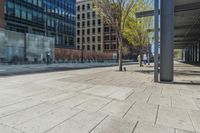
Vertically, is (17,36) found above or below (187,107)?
above

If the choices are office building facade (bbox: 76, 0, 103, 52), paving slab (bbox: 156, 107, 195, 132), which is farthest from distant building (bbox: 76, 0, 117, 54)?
paving slab (bbox: 156, 107, 195, 132)

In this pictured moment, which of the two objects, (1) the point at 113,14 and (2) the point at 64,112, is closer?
(2) the point at 64,112

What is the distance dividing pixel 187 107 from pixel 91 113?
2.76 metres

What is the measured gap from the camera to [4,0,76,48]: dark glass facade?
37056 millimetres

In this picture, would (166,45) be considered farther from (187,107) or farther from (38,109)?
(38,109)

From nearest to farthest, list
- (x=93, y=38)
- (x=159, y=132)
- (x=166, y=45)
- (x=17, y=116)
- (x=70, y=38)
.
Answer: (x=159, y=132) → (x=17, y=116) → (x=166, y=45) → (x=70, y=38) → (x=93, y=38)

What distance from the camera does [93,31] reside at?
77750 mm

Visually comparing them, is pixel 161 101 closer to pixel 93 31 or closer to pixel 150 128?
pixel 150 128

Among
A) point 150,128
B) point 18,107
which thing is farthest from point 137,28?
point 150,128

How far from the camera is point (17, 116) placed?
3.88 metres

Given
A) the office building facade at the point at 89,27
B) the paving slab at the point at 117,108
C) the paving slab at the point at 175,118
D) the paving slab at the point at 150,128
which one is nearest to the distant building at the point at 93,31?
the office building facade at the point at 89,27

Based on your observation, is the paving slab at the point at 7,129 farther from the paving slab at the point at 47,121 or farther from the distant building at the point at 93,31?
the distant building at the point at 93,31

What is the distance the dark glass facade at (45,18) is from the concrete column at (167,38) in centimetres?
3599

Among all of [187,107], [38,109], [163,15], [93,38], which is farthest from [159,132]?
[93,38]
